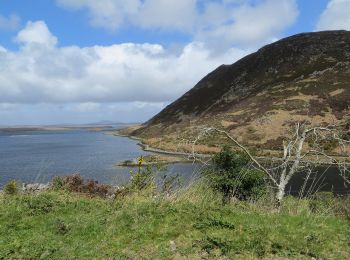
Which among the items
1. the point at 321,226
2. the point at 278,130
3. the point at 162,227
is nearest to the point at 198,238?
the point at 162,227

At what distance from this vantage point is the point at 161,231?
8.25 metres

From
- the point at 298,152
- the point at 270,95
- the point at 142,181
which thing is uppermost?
the point at 270,95

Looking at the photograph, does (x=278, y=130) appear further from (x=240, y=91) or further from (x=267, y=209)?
(x=267, y=209)

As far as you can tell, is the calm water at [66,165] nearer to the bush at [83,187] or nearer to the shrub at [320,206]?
the bush at [83,187]

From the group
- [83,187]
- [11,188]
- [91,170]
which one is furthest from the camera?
[91,170]

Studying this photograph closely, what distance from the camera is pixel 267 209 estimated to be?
1112 centimetres

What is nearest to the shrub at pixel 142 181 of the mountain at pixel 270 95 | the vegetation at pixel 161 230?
the vegetation at pixel 161 230

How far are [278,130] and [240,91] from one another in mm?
52584

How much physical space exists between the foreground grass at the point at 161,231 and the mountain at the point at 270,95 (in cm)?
7178

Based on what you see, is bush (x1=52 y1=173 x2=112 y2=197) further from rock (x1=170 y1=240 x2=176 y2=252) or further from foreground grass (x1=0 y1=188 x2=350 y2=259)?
rock (x1=170 y1=240 x2=176 y2=252)

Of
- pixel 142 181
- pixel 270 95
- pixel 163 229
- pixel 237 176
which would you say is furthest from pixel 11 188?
pixel 270 95

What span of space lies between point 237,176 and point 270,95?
103 meters

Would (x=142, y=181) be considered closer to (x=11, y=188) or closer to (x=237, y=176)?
(x=11, y=188)

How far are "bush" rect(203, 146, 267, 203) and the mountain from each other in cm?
5291
